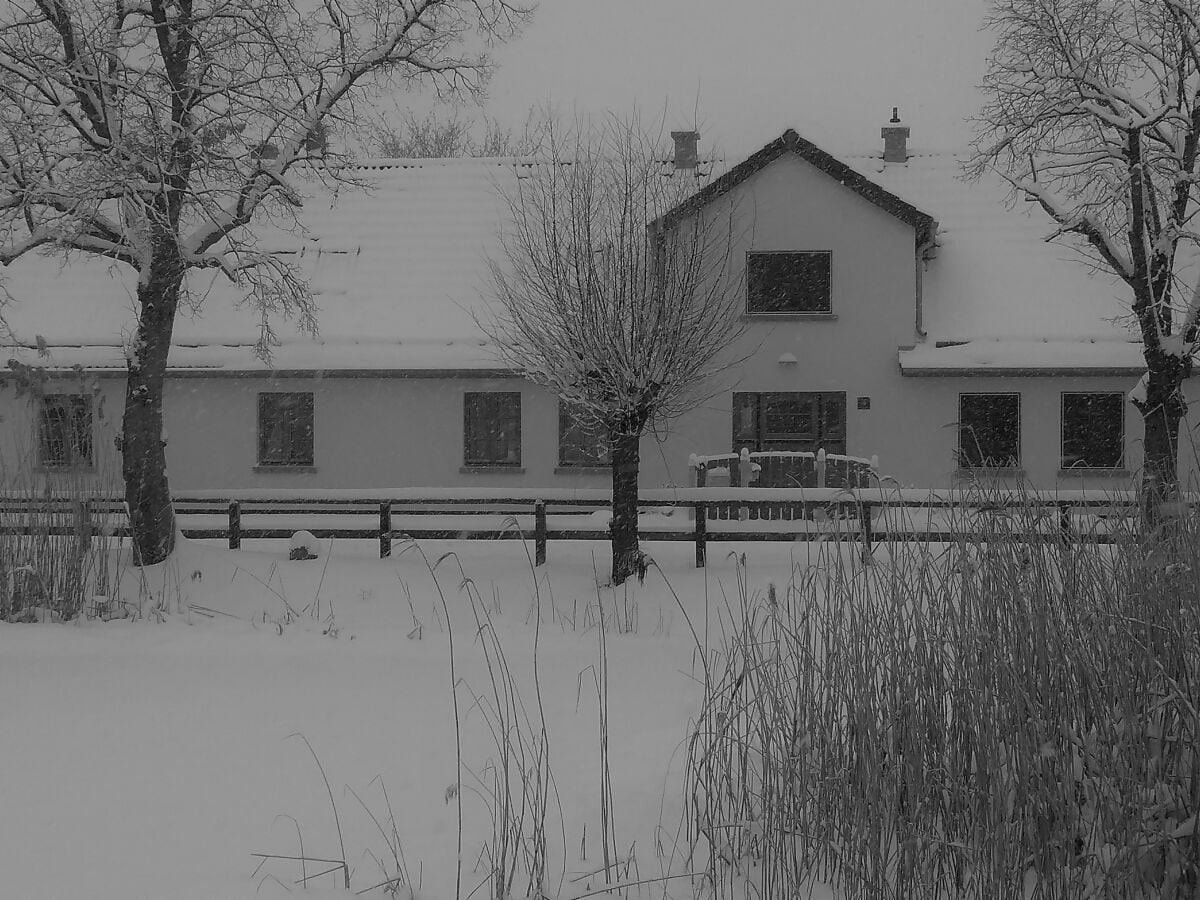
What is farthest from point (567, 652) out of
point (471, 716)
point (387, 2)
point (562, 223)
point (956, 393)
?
point (956, 393)

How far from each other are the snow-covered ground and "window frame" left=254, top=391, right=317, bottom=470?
8.12 metres

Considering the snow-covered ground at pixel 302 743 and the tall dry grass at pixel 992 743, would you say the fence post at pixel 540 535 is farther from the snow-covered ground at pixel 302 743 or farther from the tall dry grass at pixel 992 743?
the tall dry grass at pixel 992 743

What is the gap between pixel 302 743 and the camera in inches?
241

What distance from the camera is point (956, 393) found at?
18109 millimetres

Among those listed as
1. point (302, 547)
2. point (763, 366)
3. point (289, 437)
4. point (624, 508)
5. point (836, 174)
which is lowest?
point (302, 547)

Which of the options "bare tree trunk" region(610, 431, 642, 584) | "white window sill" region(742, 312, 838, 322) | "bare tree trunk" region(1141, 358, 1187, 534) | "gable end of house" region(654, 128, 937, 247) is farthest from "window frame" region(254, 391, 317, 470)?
"bare tree trunk" region(1141, 358, 1187, 534)

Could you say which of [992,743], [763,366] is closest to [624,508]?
[763,366]

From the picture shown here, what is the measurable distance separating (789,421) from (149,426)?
1058cm

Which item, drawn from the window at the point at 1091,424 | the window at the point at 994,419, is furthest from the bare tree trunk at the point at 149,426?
the window at the point at 1091,424

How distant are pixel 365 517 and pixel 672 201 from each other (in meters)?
6.24

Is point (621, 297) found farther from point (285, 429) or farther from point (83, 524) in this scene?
point (285, 429)

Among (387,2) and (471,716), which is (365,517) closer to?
(387,2)

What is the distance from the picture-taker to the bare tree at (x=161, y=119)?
10.7 m

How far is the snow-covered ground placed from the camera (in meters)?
4.52
